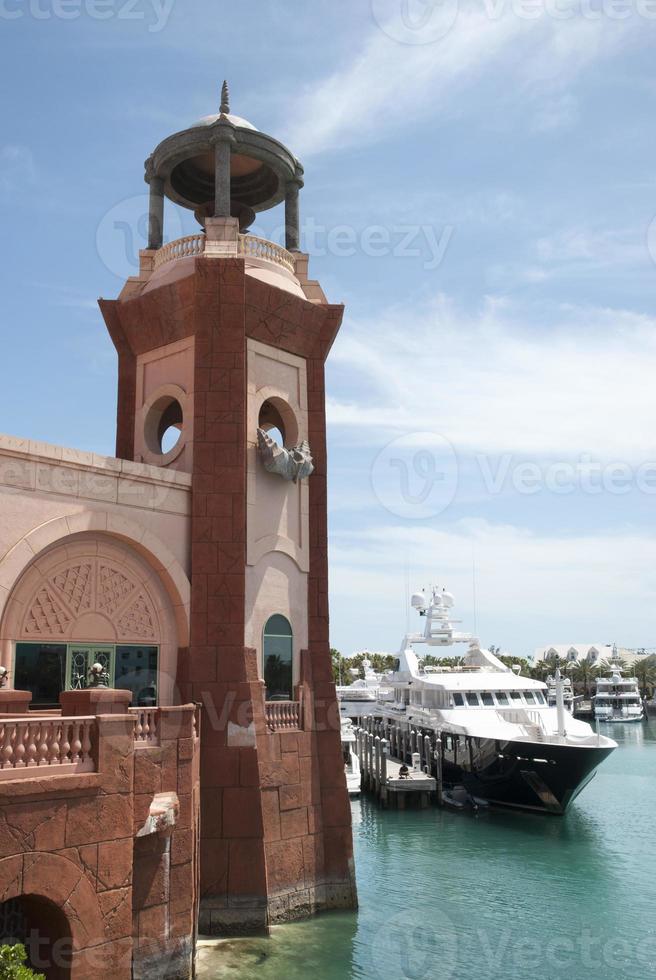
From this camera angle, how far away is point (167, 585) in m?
20.1

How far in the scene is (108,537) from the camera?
19188 mm

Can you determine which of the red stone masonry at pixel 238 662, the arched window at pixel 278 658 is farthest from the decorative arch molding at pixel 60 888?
the arched window at pixel 278 658

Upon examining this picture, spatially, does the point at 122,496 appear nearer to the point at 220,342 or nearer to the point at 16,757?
the point at 220,342

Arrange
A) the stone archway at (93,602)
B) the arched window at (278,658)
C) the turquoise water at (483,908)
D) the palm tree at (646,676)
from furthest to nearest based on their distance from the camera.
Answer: the palm tree at (646,676), the arched window at (278,658), the turquoise water at (483,908), the stone archway at (93,602)

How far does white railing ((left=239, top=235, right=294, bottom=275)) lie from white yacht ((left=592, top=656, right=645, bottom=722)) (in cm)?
8650

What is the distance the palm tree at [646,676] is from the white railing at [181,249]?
112 metres

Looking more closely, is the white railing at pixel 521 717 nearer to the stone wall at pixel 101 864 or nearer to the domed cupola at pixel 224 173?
the domed cupola at pixel 224 173

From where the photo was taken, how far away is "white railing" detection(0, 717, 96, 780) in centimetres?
1208

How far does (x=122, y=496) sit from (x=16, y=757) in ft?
26.5

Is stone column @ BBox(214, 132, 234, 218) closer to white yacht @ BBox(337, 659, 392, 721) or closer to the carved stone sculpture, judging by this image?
the carved stone sculpture

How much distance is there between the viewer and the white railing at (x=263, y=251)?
75.8 feet

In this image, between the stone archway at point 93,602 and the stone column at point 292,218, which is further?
the stone column at point 292,218

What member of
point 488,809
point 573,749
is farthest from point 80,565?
point 488,809

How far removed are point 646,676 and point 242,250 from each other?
11291 centimetres
